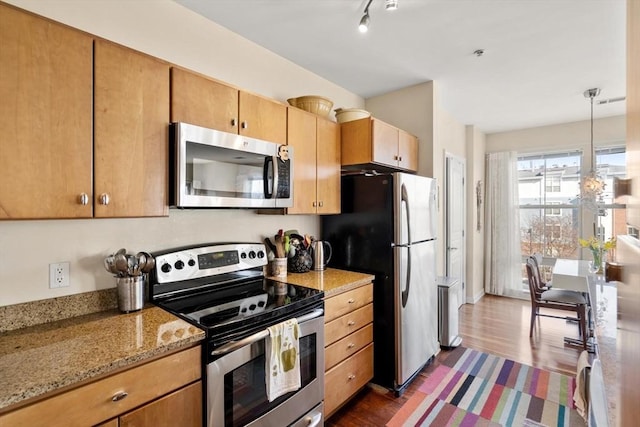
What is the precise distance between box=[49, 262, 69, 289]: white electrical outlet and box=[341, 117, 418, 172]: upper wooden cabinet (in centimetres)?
200

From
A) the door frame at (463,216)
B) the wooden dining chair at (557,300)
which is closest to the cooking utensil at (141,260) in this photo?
the door frame at (463,216)

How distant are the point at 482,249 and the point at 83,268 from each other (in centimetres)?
535

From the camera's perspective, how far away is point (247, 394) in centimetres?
150

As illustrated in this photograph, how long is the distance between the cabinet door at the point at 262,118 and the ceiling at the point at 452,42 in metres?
0.59

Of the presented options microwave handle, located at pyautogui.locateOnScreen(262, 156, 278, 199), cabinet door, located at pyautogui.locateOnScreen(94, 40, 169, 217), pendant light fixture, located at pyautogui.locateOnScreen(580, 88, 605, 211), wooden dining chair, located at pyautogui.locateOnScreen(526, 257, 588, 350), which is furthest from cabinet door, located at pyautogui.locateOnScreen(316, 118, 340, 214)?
pendant light fixture, located at pyautogui.locateOnScreen(580, 88, 605, 211)

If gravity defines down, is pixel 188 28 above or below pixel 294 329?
above

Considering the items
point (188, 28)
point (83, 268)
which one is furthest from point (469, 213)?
point (83, 268)

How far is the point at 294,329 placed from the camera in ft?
5.46

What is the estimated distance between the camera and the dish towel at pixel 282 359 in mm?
1546

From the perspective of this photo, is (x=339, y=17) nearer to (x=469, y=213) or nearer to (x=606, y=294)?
(x=606, y=294)

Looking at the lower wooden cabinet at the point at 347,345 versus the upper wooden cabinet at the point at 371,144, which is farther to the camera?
the upper wooden cabinet at the point at 371,144

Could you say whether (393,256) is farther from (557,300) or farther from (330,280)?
(557,300)

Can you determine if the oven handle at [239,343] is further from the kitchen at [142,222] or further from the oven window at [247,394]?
the kitchen at [142,222]

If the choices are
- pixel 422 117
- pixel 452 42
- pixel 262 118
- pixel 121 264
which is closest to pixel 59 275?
pixel 121 264
